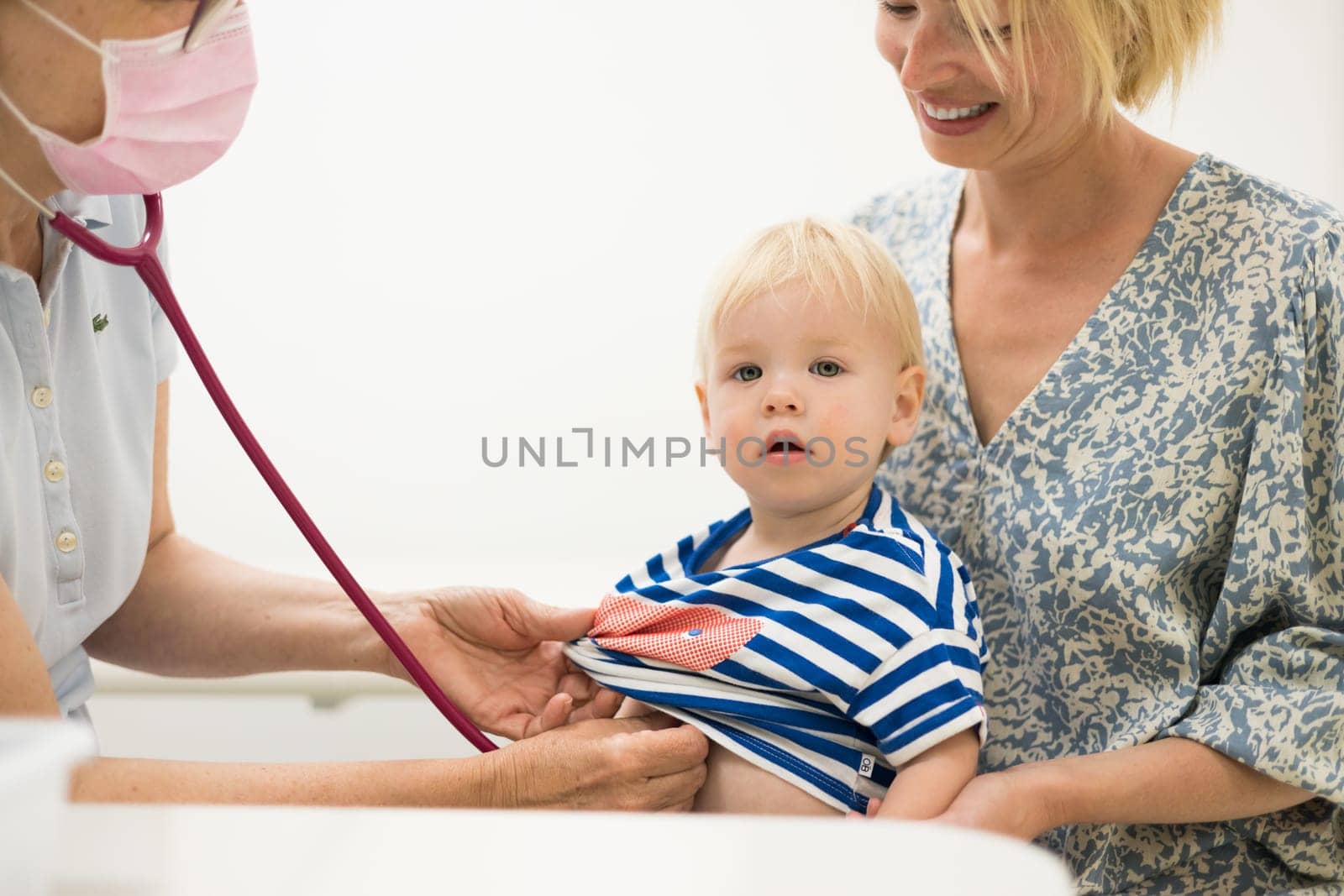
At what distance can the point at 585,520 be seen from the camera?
2.38m

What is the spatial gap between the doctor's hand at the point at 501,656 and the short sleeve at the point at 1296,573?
2.14 ft

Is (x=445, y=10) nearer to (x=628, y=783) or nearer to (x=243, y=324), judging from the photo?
(x=243, y=324)

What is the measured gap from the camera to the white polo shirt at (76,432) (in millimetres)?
1180

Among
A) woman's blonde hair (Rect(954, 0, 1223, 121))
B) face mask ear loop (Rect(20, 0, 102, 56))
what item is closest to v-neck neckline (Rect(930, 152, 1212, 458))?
woman's blonde hair (Rect(954, 0, 1223, 121))

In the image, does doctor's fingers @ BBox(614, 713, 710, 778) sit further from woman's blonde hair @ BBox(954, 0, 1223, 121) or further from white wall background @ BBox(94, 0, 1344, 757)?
white wall background @ BBox(94, 0, 1344, 757)

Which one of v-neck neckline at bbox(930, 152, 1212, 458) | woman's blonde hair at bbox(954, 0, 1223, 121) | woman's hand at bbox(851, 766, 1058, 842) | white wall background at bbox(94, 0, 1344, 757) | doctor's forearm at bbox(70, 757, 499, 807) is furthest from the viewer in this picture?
white wall background at bbox(94, 0, 1344, 757)

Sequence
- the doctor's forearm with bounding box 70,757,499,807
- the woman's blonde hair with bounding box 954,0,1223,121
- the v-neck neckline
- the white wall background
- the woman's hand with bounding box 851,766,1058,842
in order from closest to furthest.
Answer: the doctor's forearm with bounding box 70,757,499,807
the woman's hand with bounding box 851,766,1058,842
the woman's blonde hair with bounding box 954,0,1223,121
the v-neck neckline
the white wall background

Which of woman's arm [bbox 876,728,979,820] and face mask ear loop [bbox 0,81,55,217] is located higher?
face mask ear loop [bbox 0,81,55,217]

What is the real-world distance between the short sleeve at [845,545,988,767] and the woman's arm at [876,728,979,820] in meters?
0.02

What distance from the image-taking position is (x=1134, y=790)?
123 centimetres

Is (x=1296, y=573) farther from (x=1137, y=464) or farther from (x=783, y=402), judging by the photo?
(x=783, y=402)

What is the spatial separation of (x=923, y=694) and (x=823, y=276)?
1.50 ft

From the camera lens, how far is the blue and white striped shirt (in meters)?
1.20

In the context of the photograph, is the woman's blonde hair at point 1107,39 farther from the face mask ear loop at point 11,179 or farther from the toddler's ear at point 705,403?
the face mask ear loop at point 11,179
